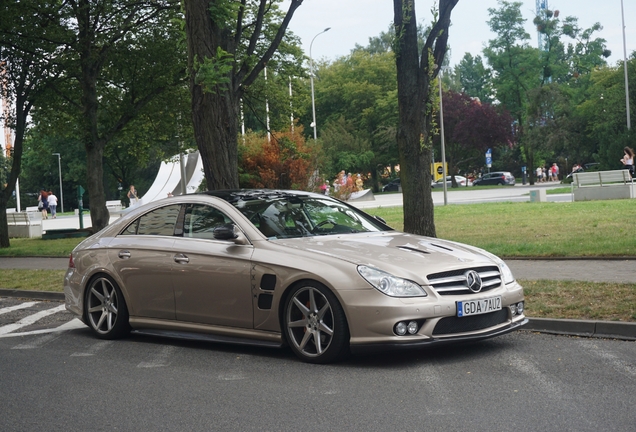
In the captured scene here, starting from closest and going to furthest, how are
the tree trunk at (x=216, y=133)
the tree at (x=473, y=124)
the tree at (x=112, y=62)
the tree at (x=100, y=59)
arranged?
the tree trunk at (x=216, y=133)
the tree at (x=100, y=59)
the tree at (x=112, y=62)
the tree at (x=473, y=124)

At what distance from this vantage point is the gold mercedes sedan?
23.6 ft

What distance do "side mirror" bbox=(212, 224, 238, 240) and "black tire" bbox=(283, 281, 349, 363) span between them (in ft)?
2.80

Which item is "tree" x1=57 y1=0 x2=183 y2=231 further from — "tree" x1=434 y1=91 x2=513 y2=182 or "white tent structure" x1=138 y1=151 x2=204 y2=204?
"tree" x1=434 y1=91 x2=513 y2=182

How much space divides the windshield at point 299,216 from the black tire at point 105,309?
5.53ft

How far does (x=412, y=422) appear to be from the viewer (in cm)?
554

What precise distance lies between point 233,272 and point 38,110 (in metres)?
26.5

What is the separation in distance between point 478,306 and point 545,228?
1329cm

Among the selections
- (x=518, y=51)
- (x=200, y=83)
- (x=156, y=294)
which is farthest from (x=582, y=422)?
(x=518, y=51)

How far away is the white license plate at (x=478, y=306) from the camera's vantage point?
7.23 m

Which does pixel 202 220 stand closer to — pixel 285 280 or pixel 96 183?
pixel 285 280

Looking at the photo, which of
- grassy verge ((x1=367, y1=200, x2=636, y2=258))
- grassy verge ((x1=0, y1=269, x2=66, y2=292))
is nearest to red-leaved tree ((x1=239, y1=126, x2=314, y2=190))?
grassy verge ((x1=367, y1=200, x2=636, y2=258))

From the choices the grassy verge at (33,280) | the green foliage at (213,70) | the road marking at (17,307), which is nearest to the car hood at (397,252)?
the green foliage at (213,70)

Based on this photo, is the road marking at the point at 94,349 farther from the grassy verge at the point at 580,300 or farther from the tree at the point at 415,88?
the tree at the point at 415,88

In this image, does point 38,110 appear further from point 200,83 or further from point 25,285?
point 200,83
